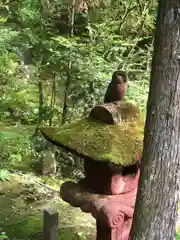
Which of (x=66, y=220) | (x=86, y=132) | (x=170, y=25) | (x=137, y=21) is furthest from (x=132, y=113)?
(x=137, y=21)

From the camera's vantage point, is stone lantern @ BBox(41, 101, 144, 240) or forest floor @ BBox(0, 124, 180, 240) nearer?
stone lantern @ BBox(41, 101, 144, 240)

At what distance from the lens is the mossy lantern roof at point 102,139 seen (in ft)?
12.2

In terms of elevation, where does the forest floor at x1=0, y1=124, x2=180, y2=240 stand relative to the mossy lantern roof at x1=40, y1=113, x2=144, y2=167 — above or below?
below

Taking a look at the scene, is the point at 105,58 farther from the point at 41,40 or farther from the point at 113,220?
the point at 113,220

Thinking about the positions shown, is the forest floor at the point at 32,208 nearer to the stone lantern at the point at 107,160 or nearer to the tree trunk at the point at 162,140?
the stone lantern at the point at 107,160

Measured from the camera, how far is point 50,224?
14.4 feet

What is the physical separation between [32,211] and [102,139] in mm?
2322

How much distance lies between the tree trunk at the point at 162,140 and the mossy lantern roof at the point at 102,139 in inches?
23.8

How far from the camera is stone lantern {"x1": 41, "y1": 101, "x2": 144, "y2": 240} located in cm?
377

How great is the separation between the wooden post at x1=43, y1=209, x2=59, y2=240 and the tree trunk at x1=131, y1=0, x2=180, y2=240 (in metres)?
1.27

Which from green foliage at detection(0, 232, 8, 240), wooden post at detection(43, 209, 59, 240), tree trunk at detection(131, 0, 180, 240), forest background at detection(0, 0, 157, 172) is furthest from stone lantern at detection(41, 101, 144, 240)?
forest background at detection(0, 0, 157, 172)

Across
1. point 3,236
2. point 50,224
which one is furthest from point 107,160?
point 3,236

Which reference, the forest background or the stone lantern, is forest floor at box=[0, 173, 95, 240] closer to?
the forest background

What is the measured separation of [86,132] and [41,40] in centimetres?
267
